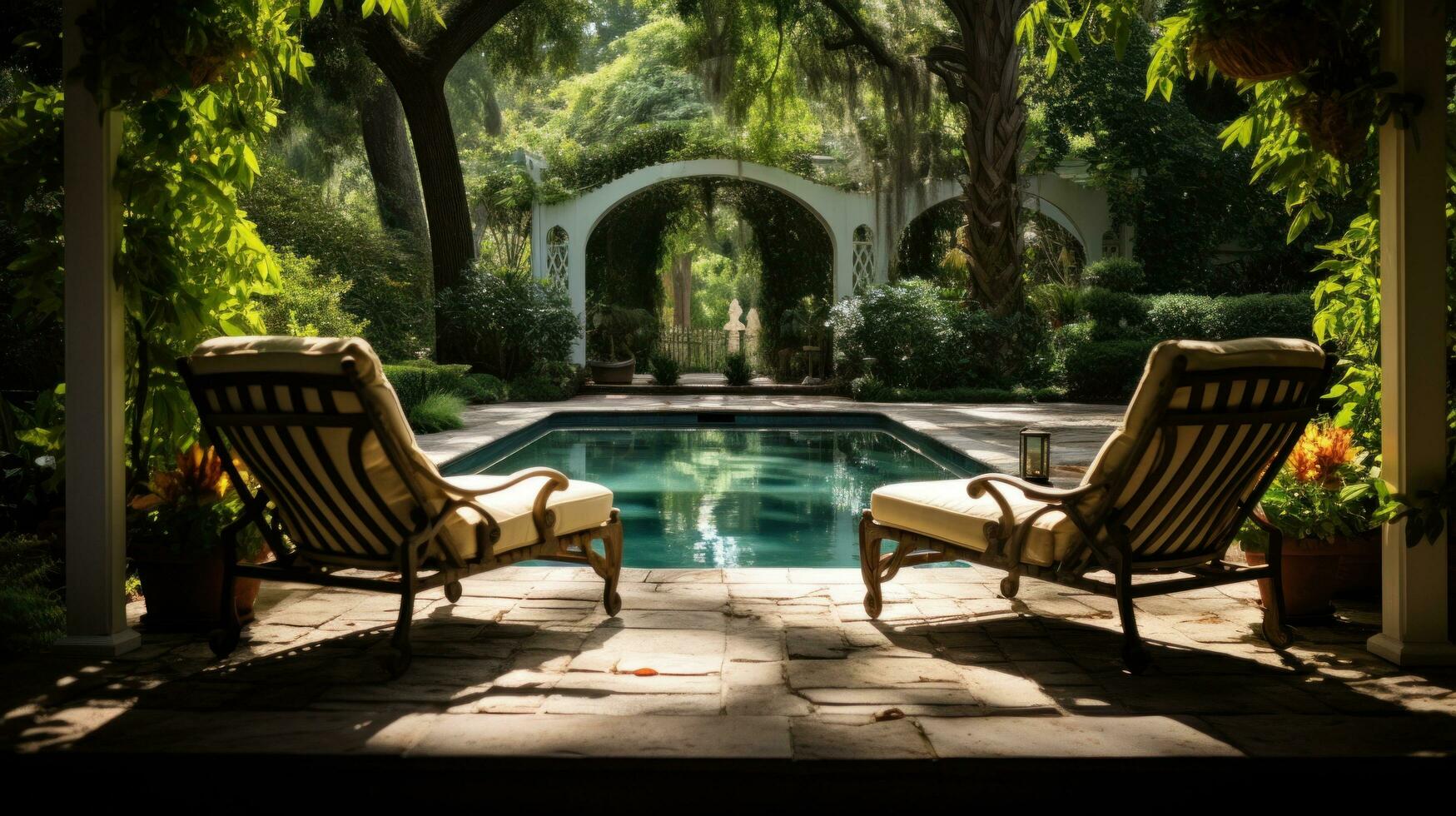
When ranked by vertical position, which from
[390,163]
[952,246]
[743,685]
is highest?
[390,163]

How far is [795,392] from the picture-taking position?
50.5 ft

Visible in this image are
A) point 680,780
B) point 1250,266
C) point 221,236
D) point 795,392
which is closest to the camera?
point 680,780

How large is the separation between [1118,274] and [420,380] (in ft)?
29.7

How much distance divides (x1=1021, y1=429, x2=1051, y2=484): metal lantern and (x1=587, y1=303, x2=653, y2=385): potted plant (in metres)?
12.2

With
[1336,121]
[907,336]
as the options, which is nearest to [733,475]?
[1336,121]

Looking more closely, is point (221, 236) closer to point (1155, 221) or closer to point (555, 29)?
point (555, 29)

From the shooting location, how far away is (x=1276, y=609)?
3.16 meters

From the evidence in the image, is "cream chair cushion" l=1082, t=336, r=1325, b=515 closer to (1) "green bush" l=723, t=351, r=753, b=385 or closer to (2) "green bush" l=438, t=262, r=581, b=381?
(2) "green bush" l=438, t=262, r=581, b=381

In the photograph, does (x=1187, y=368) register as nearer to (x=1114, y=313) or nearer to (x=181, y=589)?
(x=181, y=589)

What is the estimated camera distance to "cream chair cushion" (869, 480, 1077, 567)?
312cm

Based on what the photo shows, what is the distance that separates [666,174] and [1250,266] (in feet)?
27.9

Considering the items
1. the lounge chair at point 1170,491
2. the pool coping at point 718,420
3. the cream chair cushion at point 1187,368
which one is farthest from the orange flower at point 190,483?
the pool coping at point 718,420

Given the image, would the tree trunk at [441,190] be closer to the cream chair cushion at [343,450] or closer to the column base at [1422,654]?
the cream chair cushion at [343,450]

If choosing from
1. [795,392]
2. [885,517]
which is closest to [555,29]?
[795,392]
